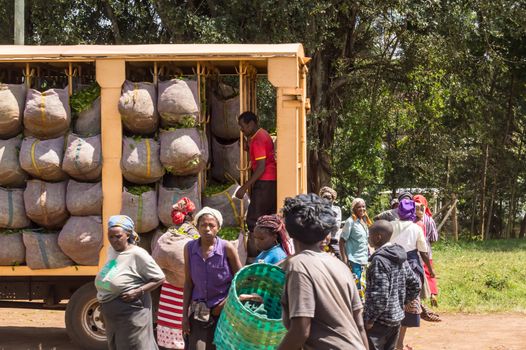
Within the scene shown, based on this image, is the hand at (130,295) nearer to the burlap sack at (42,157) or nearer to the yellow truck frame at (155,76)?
the yellow truck frame at (155,76)

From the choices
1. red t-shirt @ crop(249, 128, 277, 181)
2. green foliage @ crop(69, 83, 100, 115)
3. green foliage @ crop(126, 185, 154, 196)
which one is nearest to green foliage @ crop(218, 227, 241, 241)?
A: red t-shirt @ crop(249, 128, 277, 181)

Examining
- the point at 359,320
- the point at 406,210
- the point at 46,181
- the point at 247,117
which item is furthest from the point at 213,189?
the point at 359,320

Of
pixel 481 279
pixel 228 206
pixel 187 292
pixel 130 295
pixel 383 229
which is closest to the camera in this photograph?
pixel 130 295

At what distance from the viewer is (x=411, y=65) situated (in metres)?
19.5

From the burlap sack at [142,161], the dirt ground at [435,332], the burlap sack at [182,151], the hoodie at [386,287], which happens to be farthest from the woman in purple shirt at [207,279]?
the dirt ground at [435,332]

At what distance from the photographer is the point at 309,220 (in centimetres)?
434

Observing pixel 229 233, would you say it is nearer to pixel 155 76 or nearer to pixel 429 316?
pixel 155 76

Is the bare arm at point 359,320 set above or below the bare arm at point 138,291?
above

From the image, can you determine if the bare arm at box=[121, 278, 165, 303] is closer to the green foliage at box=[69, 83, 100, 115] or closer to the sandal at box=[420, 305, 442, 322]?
the green foliage at box=[69, 83, 100, 115]

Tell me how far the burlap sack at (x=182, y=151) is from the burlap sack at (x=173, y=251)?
838 millimetres

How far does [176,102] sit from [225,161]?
128cm

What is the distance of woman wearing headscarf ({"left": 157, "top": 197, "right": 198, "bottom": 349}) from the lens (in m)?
7.75

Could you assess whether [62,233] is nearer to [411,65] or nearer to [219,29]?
[219,29]

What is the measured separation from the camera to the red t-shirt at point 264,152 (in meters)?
8.68
